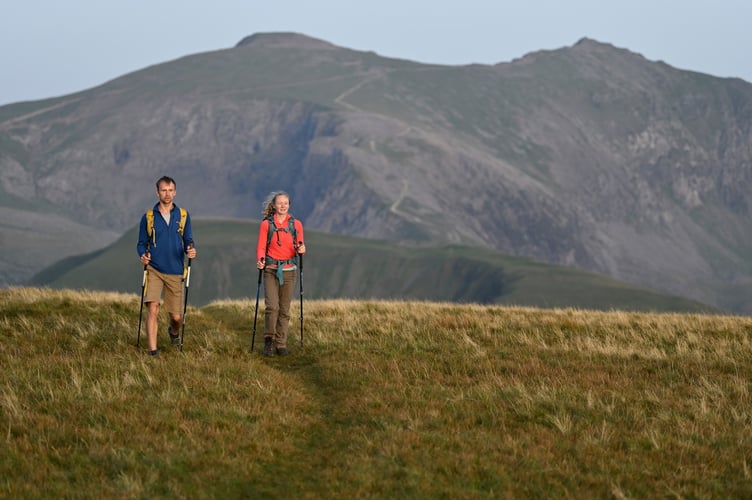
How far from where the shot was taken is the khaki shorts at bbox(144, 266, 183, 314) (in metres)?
18.0

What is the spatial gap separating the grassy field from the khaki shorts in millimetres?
1020

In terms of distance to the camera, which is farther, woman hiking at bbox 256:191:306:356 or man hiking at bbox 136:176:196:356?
woman hiking at bbox 256:191:306:356

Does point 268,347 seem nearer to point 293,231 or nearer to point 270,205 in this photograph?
point 293,231

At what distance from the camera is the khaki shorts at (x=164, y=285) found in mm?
18000

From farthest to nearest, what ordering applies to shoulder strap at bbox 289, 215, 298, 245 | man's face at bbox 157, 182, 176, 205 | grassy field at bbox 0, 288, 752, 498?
1. shoulder strap at bbox 289, 215, 298, 245
2. man's face at bbox 157, 182, 176, 205
3. grassy field at bbox 0, 288, 752, 498

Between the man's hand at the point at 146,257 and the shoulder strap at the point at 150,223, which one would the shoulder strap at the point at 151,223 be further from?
the man's hand at the point at 146,257

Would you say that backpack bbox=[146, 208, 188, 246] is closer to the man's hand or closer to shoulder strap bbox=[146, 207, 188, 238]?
shoulder strap bbox=[146, 207, 188, 238]

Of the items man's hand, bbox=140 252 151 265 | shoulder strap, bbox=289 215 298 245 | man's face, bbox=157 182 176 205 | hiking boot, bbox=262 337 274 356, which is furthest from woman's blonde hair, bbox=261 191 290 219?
hiking boot, bbox=262 337 274 356

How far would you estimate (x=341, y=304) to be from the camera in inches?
1153

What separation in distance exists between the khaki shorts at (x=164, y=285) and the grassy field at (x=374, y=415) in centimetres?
102

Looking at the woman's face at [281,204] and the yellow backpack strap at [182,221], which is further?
the woman's face at [281,204]

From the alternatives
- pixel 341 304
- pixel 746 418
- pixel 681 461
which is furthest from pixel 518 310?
pixel 681 461

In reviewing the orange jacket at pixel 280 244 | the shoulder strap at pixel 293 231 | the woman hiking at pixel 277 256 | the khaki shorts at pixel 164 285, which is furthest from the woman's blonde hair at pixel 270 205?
the khaki shorts at pixel 164 285

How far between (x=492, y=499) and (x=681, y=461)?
9.19 ft
